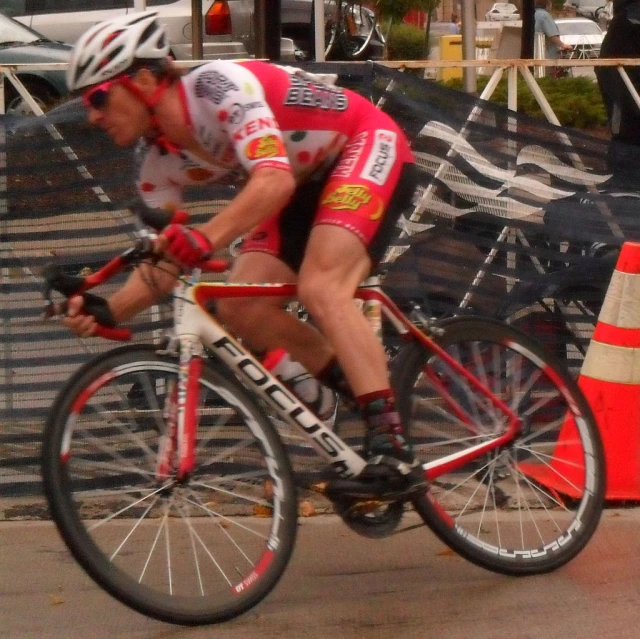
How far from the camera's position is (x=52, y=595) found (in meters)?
4.07

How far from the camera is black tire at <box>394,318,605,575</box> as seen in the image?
4.20 m

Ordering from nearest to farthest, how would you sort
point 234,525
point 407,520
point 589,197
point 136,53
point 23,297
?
point 136,53
point 234,525
point 407,520
point 23,297
point 589,197

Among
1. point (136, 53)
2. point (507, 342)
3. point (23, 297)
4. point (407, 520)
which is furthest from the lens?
point (23, 297)

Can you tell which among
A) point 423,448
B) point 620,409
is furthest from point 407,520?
point 620,409

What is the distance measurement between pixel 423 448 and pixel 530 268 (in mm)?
1780

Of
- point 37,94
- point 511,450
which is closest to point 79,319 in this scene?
point 511,450

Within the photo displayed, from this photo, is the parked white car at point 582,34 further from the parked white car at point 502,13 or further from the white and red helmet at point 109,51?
the white and red helmet at point 109,51

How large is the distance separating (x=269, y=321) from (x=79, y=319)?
2.19 feet

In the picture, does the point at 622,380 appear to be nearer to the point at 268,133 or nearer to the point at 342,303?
the point at 342,303

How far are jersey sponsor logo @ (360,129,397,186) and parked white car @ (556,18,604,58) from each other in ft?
100

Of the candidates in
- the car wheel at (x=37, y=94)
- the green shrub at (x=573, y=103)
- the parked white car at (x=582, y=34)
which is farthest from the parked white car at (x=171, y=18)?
the parked white car at (x=582, y=34)

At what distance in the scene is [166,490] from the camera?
12.0ft

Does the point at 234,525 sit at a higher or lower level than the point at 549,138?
lower

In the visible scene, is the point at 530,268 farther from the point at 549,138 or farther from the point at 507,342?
the point at 507,342
